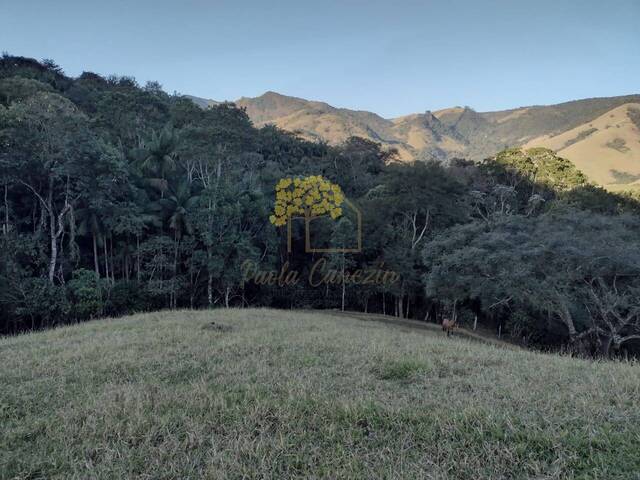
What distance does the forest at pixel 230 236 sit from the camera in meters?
13.6

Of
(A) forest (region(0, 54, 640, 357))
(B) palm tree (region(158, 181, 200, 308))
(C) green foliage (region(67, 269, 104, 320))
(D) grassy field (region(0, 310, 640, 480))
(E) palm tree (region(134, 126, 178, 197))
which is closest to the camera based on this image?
(D) grassy field (region(0, 310, 640, 480))

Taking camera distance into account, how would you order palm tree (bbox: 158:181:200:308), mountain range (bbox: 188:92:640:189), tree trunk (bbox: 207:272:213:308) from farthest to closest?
1. mountain range (bbox: 188:92:640:189)
2. tree trunk (bbox: 207:272:213:308)
3. palm tree (bbox: 158:181:200:308)

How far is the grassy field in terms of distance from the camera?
2.59 metres

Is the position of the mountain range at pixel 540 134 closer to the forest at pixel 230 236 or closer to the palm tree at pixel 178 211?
the forest at pixel 230 236

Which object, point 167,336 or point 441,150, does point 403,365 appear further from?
point 441,150

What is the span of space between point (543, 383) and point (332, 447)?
277 centimetres

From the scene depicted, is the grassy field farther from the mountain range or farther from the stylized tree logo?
the mountain range

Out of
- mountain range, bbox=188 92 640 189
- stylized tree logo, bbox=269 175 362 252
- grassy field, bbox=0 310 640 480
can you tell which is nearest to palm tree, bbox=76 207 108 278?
stylized tree logo, bbox=269 175 362 252

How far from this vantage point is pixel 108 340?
734cm

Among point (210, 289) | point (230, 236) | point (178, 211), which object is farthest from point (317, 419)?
point (210, 289)

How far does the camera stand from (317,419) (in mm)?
3236

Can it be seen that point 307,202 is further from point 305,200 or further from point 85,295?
point 85,295

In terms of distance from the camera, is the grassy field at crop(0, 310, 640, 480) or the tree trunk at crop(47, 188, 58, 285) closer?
the grassy field at crop(0, 310, 640, 480)

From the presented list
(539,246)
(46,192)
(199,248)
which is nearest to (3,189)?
(46,192)
